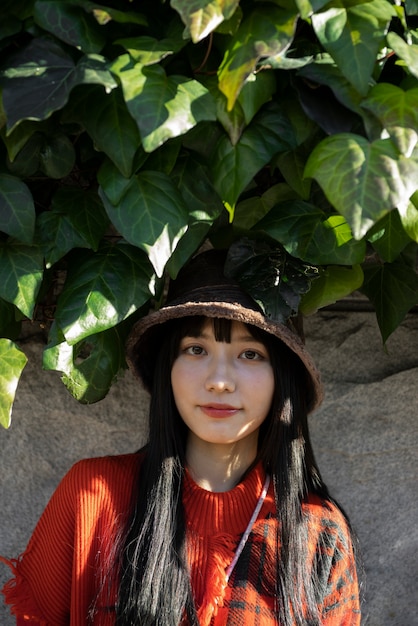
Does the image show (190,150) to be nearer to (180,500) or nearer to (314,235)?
(314,235)

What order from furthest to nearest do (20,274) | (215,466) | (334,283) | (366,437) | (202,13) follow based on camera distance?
(366,437), (215,466), (334,283), (20,274), (202,13)

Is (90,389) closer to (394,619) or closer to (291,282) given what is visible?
(291,282)

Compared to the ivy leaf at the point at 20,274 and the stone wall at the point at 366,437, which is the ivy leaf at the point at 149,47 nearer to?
the ivy leaf at the point at 20,274

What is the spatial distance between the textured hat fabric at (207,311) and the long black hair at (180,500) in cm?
3

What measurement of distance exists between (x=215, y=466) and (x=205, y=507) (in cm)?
7

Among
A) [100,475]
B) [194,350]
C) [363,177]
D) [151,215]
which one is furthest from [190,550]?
[363,177]

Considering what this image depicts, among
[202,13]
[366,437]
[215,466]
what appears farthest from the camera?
[366,437]

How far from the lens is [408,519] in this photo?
1.72m

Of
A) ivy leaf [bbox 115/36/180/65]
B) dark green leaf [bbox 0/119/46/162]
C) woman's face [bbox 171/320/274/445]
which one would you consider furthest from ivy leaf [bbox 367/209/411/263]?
dark green leaf [bbox 0/119/46/162]

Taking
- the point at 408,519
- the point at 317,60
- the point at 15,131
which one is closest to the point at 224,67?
the point at 317,60

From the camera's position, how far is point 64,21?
1119 millimetres

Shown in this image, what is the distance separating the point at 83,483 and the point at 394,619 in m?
0.64

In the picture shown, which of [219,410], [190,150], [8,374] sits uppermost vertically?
[190,150]

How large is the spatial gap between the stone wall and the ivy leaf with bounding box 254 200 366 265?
1.47ft
